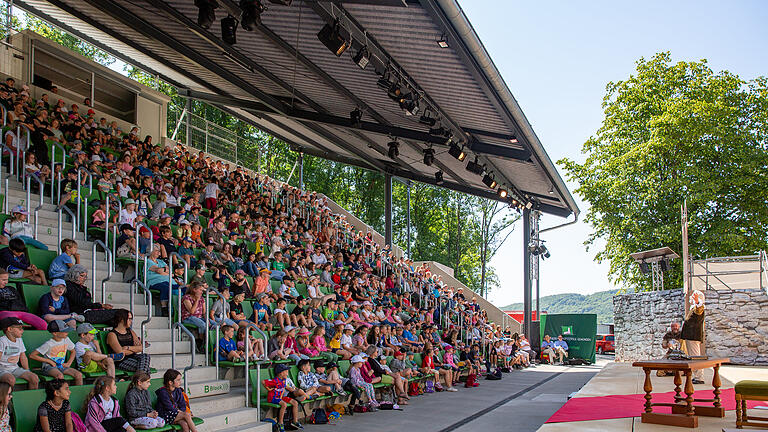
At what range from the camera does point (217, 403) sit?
751 centimetres

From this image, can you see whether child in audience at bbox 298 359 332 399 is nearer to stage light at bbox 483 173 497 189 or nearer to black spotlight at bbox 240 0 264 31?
black spotlight at bbox 240 0 264 31

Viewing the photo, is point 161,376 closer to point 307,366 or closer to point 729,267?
point 307,366

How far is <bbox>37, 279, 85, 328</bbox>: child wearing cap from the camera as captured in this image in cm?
658

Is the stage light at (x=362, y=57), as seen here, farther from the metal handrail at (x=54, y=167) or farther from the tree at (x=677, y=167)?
the tree at (x=677, y=167)

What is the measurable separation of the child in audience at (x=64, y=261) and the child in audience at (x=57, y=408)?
7.13ft

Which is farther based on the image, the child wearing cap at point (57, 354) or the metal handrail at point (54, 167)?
the metal handrail at point (54, 167)

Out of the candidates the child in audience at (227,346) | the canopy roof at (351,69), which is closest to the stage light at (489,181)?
the canopy roof at (351,69)

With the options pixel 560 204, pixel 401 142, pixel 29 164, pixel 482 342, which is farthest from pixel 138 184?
pixel 560 204

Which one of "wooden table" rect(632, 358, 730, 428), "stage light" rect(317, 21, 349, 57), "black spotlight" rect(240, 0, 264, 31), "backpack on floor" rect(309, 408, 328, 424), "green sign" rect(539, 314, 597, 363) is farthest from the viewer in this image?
"green sign" rect(539, 314, 597, 363)

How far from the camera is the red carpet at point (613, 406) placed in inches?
307

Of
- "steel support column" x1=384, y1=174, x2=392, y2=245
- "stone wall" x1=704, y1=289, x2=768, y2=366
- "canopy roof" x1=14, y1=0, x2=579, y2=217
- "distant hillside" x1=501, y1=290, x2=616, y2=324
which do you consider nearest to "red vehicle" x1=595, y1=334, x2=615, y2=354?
"canopy roof" x1=14, y1=0, x2=579, y2=217

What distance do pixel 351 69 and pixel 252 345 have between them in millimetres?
6494

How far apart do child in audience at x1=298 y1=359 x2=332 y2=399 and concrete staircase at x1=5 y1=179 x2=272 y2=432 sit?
994 mm

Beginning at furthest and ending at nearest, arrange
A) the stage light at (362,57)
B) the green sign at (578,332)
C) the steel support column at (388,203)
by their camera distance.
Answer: the green sign at (578,332)
the steel support column at (388,203)
the stage light at (362,57)
